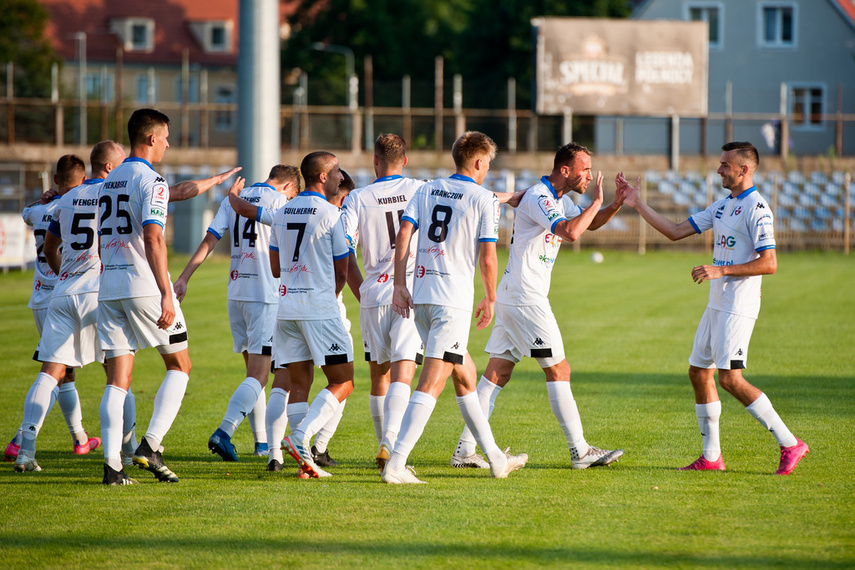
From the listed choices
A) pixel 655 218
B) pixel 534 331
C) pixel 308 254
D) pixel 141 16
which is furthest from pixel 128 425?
pixel 141 16

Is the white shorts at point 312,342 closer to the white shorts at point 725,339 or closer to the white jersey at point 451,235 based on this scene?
the white jersey at point 451,235

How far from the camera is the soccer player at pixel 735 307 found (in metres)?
6.36

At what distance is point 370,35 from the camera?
5634 centimetres

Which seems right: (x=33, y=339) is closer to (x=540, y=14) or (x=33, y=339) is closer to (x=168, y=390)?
(x=168, y=390)

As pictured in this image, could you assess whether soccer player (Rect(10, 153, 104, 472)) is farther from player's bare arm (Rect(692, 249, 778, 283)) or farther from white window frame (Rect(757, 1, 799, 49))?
white window frame (Rect(757, 1, 799, 49))

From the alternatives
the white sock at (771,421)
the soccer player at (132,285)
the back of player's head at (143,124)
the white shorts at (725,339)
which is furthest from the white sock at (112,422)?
the white sock at (771,421)

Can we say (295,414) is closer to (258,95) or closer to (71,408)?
(71,408)

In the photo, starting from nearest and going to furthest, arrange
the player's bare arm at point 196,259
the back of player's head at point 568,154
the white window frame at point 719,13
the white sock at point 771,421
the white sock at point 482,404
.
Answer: the white sock at point 771,421
the back of player's head at point 568,154
the white sock at point 482,404
the player's bare arm at point 196,259
the white window frame at point 719,13

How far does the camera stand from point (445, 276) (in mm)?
6086

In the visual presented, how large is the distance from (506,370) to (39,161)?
3615cm

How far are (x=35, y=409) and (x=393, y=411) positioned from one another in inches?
104

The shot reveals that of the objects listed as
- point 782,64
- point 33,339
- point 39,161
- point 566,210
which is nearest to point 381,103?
point 39,161

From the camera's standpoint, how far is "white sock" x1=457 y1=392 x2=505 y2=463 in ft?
20.2

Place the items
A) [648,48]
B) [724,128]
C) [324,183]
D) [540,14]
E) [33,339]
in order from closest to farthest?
[324,183] < [33,339] < [648,48] < [724,128] < [540,14]
